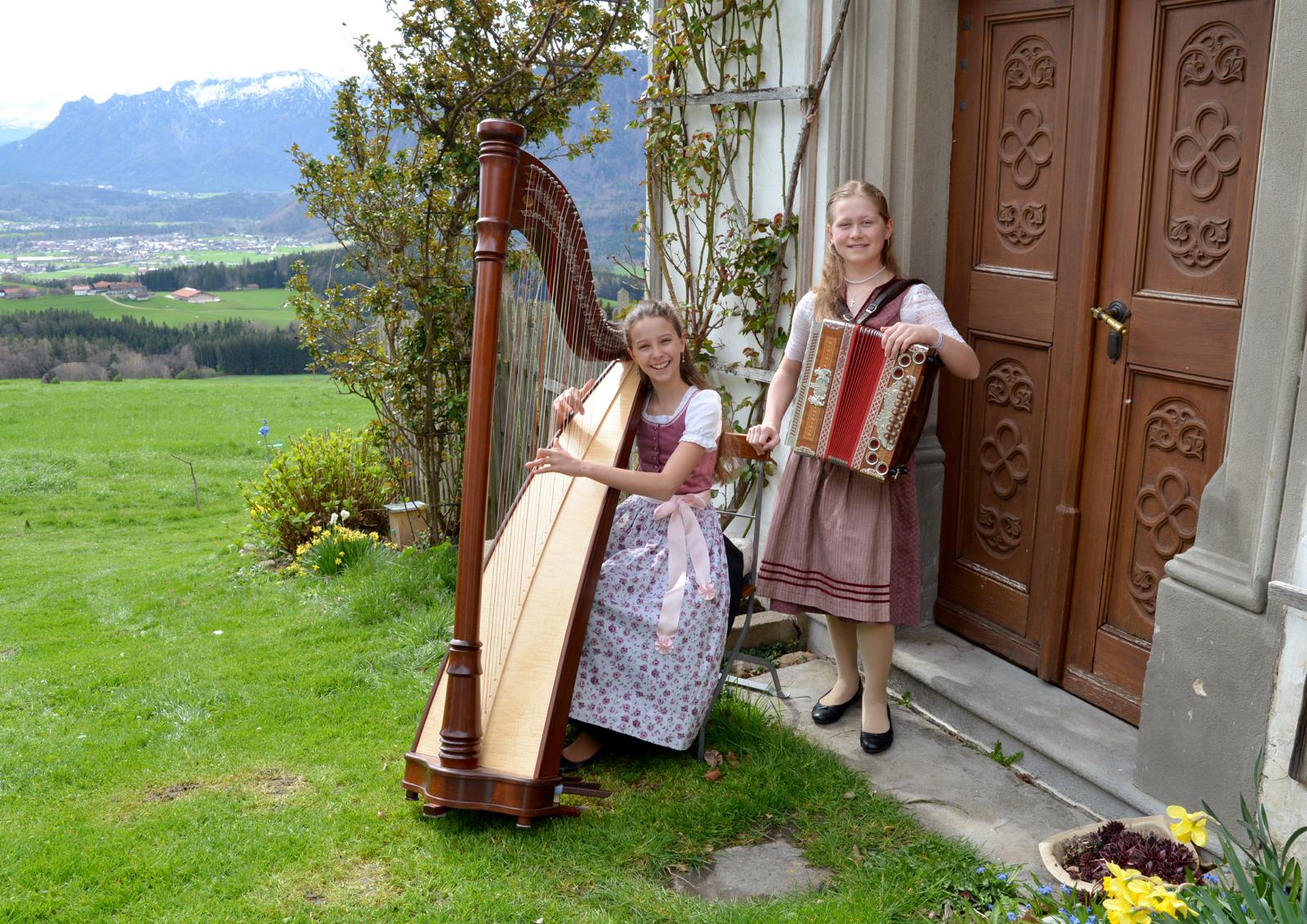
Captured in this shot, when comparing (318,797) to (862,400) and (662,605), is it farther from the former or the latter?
(862,400)

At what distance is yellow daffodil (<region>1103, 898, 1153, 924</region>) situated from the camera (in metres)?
1.72

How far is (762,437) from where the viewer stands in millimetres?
2994

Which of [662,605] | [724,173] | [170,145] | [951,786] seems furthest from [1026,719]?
[170,145]

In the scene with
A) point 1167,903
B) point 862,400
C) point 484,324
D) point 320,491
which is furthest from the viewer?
point 320,491

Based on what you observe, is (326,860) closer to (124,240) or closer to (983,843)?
(983,843)

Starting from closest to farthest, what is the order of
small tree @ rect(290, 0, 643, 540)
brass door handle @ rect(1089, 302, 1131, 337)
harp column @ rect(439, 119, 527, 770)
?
harp column @ rect(439, 119, 527, 770), brass door handle @ rect(1089, 302, 1131, 337), small tree @ rect(290, 0, 643, 540)

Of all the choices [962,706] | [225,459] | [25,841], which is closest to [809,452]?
[962,706]

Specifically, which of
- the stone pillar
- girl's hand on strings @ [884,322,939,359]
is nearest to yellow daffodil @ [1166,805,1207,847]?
the stone pillar

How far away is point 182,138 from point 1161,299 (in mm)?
59504

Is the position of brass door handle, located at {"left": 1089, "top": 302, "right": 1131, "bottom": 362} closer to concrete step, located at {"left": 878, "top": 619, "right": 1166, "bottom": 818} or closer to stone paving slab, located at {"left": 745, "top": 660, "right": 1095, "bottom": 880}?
concrete step, located at {"left": 878, "top": 619, "right": 1166, "bottom": 818}

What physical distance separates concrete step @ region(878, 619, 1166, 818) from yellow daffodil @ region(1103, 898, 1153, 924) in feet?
2.91

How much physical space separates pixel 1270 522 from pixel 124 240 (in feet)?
121

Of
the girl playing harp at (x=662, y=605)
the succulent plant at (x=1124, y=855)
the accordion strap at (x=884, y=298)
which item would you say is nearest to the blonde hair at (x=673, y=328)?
the girl playing harp at (x=662, y=605)

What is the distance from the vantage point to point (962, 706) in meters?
3.20
